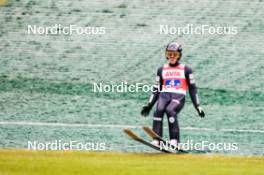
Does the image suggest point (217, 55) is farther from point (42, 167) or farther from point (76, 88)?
point (42, 167)

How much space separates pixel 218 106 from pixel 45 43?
231 cm

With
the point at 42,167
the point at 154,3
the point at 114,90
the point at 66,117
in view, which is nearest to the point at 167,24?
the point at 154,3

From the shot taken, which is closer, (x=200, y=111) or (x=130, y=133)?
(x=200, y=111)

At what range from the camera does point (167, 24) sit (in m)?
10.8
